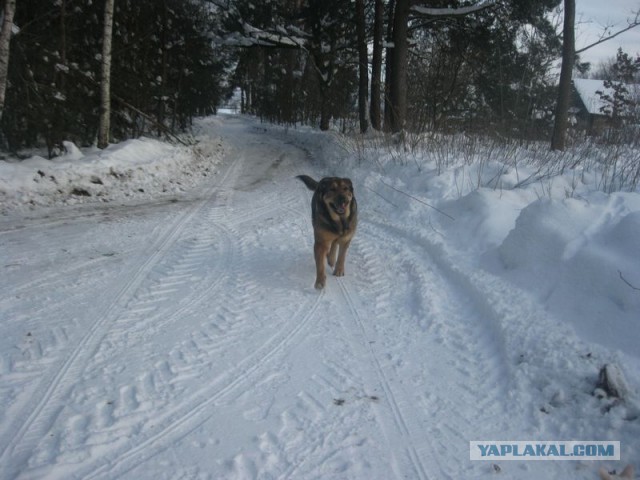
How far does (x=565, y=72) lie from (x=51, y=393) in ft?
47.4

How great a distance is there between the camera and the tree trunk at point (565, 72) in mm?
12344

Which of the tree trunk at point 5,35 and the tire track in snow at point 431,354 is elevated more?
the tree trunk at point 5,35

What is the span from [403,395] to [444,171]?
6.39 meters

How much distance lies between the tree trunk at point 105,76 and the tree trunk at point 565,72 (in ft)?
40.5

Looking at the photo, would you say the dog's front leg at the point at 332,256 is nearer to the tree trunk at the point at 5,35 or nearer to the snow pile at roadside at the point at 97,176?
the snow pile at roadside at the point at 97,176

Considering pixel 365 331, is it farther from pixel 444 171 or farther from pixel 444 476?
pixel 444 171

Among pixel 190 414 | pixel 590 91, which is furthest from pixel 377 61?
pixel 590 91

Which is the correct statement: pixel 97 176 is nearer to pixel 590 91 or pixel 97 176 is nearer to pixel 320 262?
pixel 320 262

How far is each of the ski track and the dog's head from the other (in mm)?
947

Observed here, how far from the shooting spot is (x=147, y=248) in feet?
20.6

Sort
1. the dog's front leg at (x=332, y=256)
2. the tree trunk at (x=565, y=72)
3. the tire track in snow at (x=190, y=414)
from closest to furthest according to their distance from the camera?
1. the tire track in snow at (x=190, y=414)
2. the dog's front leg at (x=332, y=256)
3. the tree trunk at (x=565, y=72)

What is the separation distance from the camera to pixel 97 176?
9523 millimetres

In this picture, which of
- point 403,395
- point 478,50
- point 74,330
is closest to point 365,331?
point 403,395

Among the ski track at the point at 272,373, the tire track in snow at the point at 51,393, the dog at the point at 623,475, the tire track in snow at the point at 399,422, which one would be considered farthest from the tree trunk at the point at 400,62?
the dog at the point at 623,475
